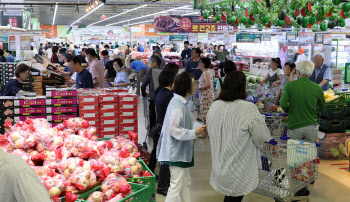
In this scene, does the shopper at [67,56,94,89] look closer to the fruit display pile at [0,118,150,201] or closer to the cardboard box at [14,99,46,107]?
the cardboard box at [14,99,46,107]

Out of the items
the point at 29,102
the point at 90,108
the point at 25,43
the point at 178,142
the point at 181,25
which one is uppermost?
the point at 181,25

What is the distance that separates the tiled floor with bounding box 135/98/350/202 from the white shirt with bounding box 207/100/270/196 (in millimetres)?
1733

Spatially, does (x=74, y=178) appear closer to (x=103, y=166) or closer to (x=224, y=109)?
(x=103, y=166)

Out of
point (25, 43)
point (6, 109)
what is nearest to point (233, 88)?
point (6, 109)

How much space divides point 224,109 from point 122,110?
93.8 inches

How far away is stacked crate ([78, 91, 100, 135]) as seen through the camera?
215 inches

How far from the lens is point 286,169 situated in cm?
436

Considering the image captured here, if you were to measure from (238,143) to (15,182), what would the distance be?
6.76ft

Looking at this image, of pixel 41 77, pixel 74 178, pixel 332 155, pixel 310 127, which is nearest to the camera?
pixel 74 178

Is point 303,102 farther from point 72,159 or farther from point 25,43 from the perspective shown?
point 25,43

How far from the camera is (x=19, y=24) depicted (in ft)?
57.4

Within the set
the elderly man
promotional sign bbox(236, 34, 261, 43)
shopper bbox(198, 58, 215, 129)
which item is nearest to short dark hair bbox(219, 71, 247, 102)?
shopper bbox(198, 58, 215, 129)

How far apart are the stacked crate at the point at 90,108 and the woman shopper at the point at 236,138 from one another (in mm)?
2396

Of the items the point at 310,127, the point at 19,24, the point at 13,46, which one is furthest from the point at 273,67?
the point at 19,24
